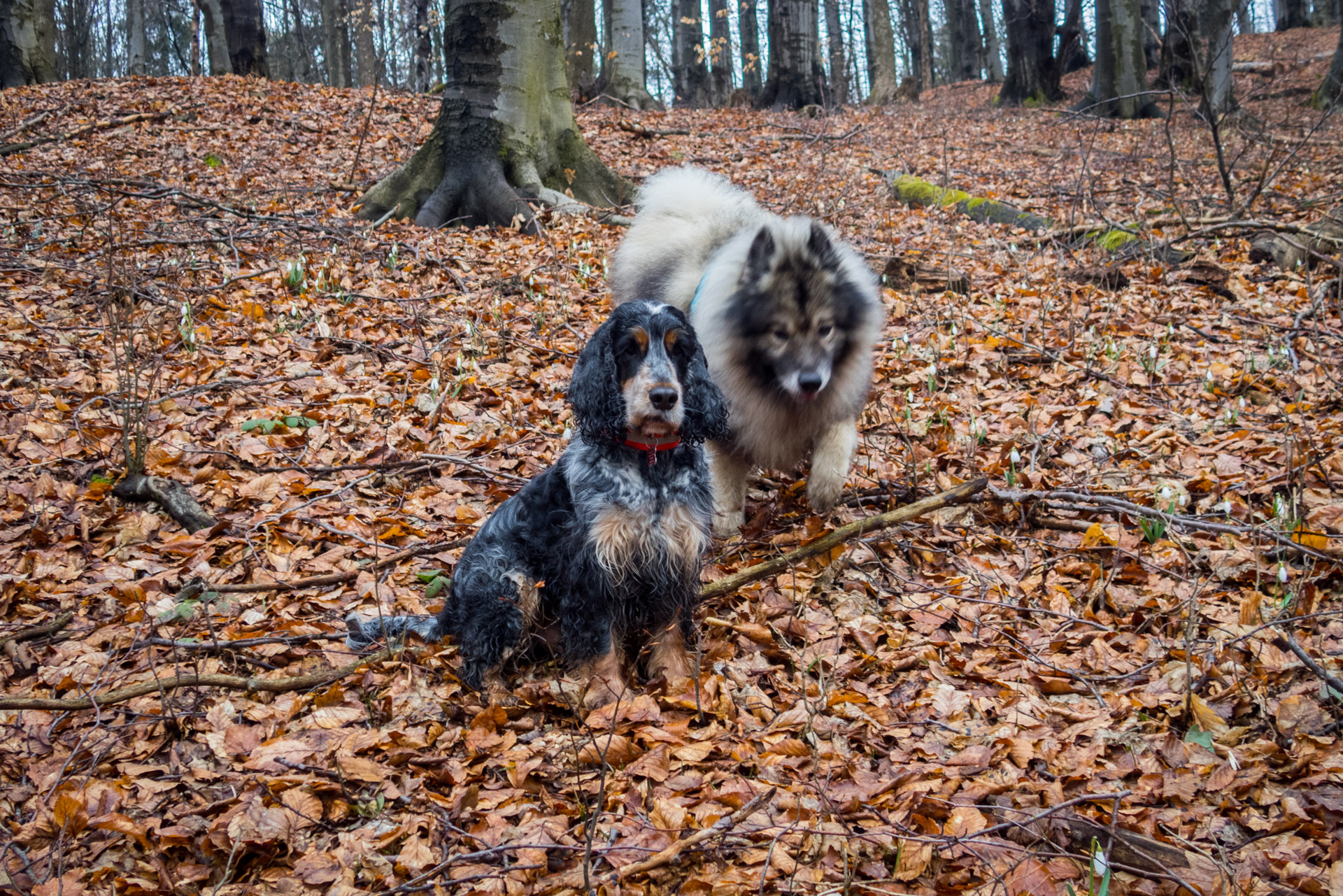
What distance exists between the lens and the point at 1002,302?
8211mm

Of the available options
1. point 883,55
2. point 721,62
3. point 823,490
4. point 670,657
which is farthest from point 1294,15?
point 670,657

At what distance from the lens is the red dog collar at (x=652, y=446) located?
3.73 m

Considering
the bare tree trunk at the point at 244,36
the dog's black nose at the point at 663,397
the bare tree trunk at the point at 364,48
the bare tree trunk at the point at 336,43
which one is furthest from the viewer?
the bare tree trunk at the point at 336,43

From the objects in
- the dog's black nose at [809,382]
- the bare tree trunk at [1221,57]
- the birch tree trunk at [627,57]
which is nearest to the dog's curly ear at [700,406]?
the dog's black nose at [809,382]

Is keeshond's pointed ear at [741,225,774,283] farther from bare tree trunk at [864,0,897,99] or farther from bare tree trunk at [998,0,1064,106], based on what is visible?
bare tree trunk at [864,0,897,99]

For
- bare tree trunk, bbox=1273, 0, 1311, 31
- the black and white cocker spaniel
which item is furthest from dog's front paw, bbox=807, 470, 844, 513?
bare tree trunk, bbox=1273, 0, 1311, 31

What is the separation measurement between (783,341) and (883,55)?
24.1 metres

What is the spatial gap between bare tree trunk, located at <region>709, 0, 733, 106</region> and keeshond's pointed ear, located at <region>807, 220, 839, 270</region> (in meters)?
20.9

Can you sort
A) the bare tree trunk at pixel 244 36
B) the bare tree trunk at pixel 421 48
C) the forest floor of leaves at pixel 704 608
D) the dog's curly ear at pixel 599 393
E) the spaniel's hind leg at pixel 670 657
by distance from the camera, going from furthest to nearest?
the bare tree trunk at pixel 244 36, the bare tree trunk at pixel 421 48, the spaniel's hind leg at pixel 670 657, the dog's curly ear at pixel 599 393, the forest floor of leaves at pixel 704 608

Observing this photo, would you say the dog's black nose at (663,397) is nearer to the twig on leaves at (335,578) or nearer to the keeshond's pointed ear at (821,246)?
the keeshond's pointed ear at (821,246)

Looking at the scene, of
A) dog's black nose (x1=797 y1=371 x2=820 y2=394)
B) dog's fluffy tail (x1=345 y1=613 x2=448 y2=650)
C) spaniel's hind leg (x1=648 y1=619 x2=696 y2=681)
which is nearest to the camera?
spaniel's hind leg (x1=648 y1=619 x2=696 y2=681)

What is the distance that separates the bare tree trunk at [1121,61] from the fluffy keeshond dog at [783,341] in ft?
55.1

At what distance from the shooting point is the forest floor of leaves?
9.79ft

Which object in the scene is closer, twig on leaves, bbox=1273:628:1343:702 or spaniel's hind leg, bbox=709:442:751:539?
twig on leaves, bbox=1273:628:1343:702
